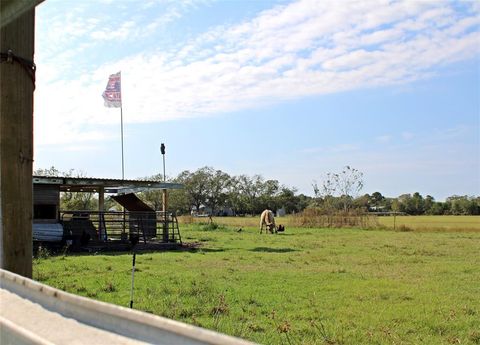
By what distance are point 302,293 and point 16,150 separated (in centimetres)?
662

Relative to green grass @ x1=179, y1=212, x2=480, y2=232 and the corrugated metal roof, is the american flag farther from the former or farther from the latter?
green grass @ x1=179, y1=212, x2=480, y2=232

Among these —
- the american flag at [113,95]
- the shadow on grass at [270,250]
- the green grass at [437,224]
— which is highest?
the american flag at [113,95]

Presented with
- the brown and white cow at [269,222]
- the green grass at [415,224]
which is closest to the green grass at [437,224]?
the green grass at [415,224]

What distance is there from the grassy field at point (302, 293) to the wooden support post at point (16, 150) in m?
3.09

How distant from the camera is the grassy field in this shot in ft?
21.4

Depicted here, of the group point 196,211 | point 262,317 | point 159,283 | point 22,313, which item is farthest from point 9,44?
point 196,211

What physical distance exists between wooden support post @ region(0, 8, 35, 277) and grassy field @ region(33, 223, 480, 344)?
10.1 ft

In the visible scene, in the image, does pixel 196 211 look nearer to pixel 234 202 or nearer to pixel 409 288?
pixel 234 202

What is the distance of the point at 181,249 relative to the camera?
20156mm

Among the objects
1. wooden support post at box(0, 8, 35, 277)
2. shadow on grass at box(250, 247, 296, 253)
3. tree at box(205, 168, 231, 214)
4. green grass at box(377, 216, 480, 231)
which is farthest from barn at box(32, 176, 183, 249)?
tree at box(205, 168, 231, 214)

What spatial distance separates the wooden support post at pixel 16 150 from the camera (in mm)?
3664

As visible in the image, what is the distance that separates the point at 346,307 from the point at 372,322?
3.44 feet

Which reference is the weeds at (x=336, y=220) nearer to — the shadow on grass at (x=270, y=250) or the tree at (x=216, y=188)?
the shadow on grass at (x=270, y=250)

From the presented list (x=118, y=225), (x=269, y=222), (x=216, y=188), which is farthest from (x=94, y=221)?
(x=216, y=188)
